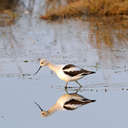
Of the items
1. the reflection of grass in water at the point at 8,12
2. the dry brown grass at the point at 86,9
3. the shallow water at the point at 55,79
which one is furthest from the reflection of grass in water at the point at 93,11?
the shallow water at the point at 55,79

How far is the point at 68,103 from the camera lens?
396 inches

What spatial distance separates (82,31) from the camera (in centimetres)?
1825

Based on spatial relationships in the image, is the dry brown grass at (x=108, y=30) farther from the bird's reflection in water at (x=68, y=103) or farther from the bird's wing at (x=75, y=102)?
the bird's wing at (x=75, y=102)

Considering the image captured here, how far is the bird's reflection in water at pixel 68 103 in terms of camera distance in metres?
9.62

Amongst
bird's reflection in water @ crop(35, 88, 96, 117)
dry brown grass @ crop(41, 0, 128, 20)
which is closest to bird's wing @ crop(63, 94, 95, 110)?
bird's reflection in water @ crop(35, 88, 96, 117)

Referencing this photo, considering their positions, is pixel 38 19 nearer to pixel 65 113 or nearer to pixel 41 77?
pixel 41 77

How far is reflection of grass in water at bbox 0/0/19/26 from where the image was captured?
20.6 meters

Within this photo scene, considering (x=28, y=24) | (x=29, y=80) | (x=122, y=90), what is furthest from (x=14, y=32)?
(x=122, y=90)

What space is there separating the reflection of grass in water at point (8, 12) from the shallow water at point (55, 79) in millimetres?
1703

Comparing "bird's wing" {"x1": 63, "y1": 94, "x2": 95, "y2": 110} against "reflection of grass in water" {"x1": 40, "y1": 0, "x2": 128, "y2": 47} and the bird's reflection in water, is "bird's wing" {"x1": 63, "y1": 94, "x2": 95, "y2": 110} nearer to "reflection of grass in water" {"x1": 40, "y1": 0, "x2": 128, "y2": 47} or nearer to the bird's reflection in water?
the bird's reflection in water

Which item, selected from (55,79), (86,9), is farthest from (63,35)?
(55,79)

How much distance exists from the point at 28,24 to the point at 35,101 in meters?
10.0

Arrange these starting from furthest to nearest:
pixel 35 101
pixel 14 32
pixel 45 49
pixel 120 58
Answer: pixel 14 32 → pixel 45 49 → pixel 120 58 → pixel 35 101

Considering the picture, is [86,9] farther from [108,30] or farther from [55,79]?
[55,79]
